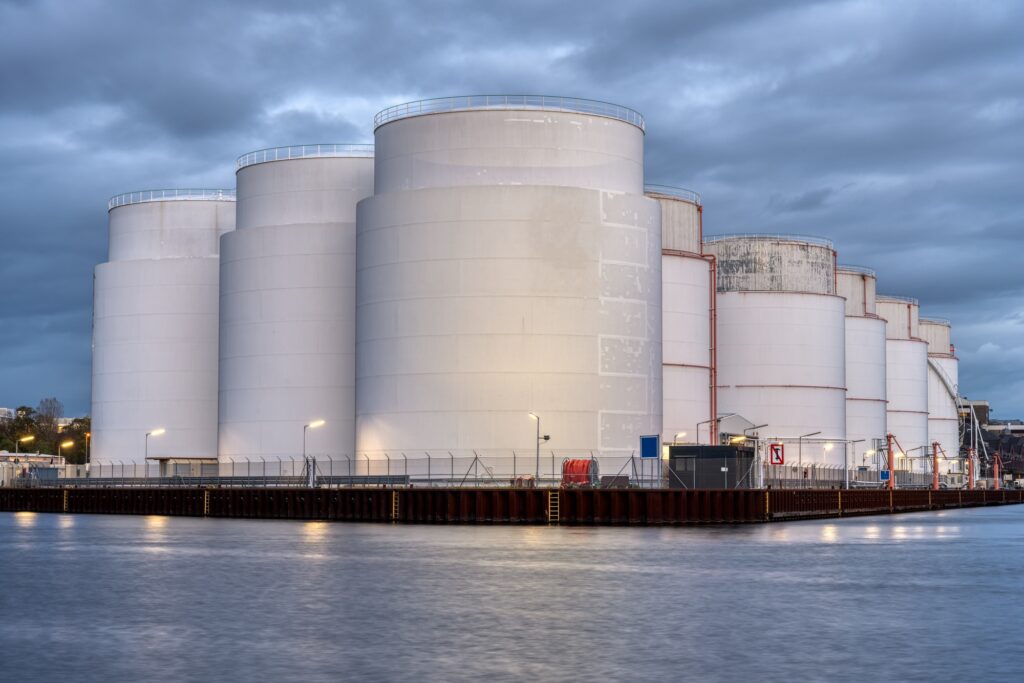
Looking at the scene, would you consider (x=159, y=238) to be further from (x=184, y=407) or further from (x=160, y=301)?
(x=184, y=407)

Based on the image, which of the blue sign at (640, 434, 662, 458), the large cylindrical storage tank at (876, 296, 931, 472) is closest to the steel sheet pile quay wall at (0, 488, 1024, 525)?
the blue sign at (640, 434, 662, 458)

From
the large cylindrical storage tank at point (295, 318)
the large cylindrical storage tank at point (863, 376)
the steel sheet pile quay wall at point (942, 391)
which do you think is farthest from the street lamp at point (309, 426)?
the steel sheet pile quay wall at point (942, 391)

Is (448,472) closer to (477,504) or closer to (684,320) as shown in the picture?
(477,504)

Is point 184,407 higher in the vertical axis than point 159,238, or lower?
lower

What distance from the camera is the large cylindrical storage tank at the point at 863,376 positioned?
12550 cm

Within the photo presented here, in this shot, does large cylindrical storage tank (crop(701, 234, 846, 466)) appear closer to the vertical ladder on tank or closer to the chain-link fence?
the chain-link fence

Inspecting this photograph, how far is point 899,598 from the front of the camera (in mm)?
36906

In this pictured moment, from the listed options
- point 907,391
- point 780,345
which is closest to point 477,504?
point 780,345

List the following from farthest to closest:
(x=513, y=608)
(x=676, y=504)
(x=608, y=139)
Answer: (x=608, y=139) → (x=676, y=504) → (x=513, y=608)

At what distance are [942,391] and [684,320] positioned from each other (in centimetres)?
7243

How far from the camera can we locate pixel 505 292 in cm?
7775

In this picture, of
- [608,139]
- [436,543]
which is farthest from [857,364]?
[436,543]

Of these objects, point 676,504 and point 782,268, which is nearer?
point 676,504

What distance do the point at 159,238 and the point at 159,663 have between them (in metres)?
83.4
